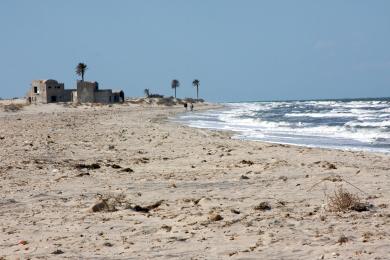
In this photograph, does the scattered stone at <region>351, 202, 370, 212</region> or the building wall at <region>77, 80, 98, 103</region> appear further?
the building wall at <region>77, 80, 98, 103</region>

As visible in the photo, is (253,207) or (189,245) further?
(253,207)

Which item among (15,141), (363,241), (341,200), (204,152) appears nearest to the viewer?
(363,241)

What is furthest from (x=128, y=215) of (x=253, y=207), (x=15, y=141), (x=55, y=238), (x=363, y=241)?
(x=15, y=141)

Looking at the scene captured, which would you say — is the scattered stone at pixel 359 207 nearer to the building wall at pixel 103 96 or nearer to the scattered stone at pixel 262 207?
the scattered stone at pixel 262 207

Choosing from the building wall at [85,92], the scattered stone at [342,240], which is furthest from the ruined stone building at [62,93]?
the scattered stone at [342,240]

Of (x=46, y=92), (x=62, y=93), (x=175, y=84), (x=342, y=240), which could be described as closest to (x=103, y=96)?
(x=62, y=93)

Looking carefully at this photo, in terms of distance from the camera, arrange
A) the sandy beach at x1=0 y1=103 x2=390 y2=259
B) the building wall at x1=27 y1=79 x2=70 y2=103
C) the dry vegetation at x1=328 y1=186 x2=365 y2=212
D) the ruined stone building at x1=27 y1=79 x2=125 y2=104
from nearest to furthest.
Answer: the sandy beach at x1=0 y1=103 x2=390 y2=259
the dry vegetation at x1=328 y1=186 x2=365 y2=212
the building wall at x1=27 y1=79 x2=70 y2=103
the ruined stone building at x1=27 y1=79 x2=125 y2=104

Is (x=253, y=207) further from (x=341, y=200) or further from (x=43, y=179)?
(x=43, y=179)

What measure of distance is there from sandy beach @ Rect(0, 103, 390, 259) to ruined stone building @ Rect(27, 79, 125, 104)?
72.6m

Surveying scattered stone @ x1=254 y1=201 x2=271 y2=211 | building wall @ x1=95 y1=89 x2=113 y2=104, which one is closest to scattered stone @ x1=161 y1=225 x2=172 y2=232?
scattered stone @ x1=254 y1=201 x2=271 y2=211

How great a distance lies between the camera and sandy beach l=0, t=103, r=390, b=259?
20.2 feet

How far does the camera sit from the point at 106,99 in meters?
89.4

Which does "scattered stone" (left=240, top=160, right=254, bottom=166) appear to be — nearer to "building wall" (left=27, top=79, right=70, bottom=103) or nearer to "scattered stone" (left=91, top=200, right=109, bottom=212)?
"scattered stone" (left=91, top=200, right=109, bottom=212)

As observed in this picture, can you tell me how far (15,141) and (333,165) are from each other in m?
11.5
